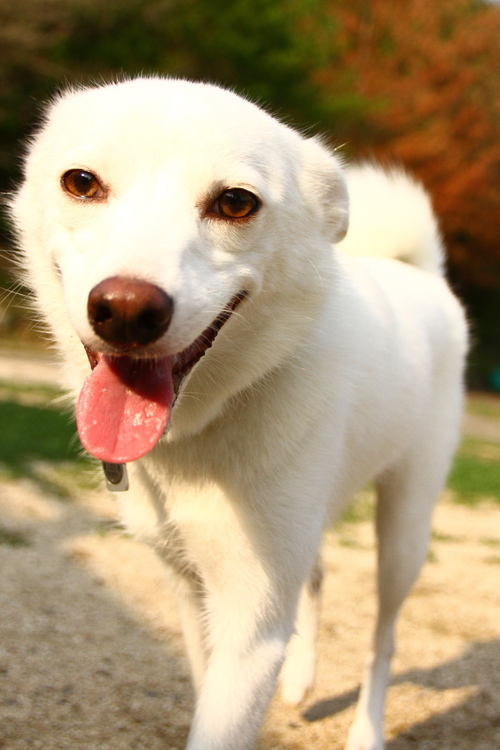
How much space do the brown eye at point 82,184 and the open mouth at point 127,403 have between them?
15.2 inches

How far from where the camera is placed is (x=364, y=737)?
2.79 m

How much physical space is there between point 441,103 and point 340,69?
109 inches

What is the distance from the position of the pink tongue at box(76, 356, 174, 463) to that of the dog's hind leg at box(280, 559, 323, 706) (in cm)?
136

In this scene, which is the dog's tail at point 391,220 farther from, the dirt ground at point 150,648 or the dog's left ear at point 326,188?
the dirt ground at point 150,648

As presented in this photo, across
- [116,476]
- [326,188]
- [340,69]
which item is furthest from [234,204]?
[340,69]

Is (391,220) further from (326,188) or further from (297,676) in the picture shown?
(297,676)

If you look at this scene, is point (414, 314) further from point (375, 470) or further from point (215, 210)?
point (215, 210)

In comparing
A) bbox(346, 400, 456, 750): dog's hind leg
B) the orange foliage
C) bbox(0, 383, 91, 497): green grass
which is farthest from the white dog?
the orange foliage

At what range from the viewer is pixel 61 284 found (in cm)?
205

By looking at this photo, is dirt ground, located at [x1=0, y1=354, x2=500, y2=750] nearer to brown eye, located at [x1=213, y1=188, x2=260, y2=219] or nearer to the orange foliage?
brown eye, located at [x1=213, y1=188, x2=260, y2=219]

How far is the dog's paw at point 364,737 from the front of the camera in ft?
9.11

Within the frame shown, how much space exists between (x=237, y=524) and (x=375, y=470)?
86 centimetres

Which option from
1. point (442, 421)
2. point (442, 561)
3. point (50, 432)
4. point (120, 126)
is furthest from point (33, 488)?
point (120, 126)

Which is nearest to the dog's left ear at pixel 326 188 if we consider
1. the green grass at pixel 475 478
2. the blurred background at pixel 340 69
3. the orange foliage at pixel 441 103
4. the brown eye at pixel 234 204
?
the brown eye at pixel 234 204
